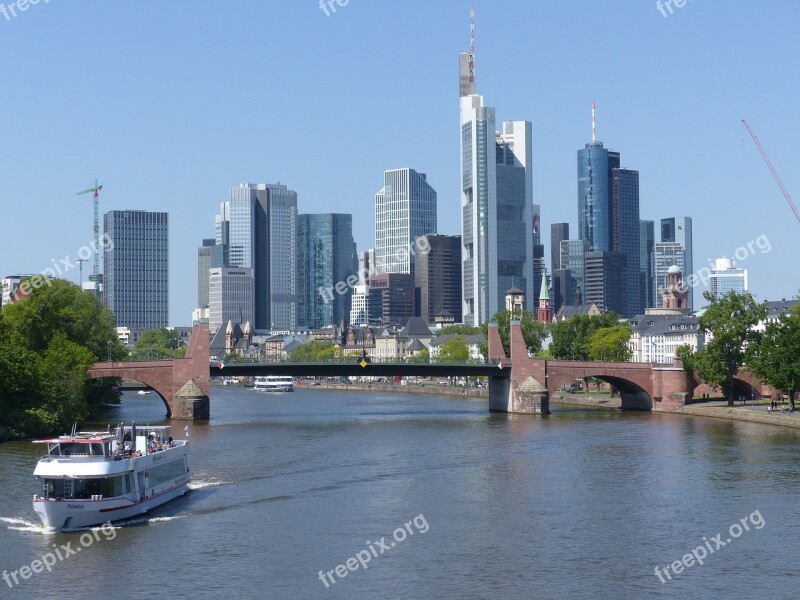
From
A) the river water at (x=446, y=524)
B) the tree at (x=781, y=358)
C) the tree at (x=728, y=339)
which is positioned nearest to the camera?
the river water at (x=446, y=524)

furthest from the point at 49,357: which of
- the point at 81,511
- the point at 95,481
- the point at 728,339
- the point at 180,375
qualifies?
the point at 728,339

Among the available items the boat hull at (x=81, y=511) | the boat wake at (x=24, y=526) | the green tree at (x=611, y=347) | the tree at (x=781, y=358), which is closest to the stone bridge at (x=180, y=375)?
the tree at (x=781, y=358)

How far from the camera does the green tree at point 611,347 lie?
630 feet

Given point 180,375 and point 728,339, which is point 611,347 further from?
point 180,375

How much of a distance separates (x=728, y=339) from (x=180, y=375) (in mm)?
60296

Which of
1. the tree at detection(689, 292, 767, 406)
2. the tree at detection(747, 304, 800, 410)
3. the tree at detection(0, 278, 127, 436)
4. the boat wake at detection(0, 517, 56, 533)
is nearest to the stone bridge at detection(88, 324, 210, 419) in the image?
the tree at detection(0, 278, 127, 436)

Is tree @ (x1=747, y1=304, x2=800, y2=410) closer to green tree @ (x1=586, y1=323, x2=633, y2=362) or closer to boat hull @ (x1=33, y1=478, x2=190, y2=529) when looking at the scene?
green tree @ (x1=586, y1=323, x2=633, y2=362)

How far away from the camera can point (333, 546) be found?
62.2 m

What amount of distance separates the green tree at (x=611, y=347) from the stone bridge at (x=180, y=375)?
6898cm

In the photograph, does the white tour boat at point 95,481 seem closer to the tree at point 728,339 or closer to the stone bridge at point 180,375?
the stone bridge at point 180,375

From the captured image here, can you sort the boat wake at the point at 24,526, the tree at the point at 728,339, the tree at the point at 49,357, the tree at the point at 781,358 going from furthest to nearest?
the tree at the point at 728,339 < the tree at the point at 781,358 < the tree at the point at 49,357 < the boat wake at the point at 24,526

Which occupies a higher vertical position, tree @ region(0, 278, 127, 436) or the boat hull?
tree @ region(0, 278, 127, 436)

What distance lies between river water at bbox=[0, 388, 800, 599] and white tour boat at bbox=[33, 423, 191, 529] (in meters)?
1.14

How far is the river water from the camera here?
55.4m
